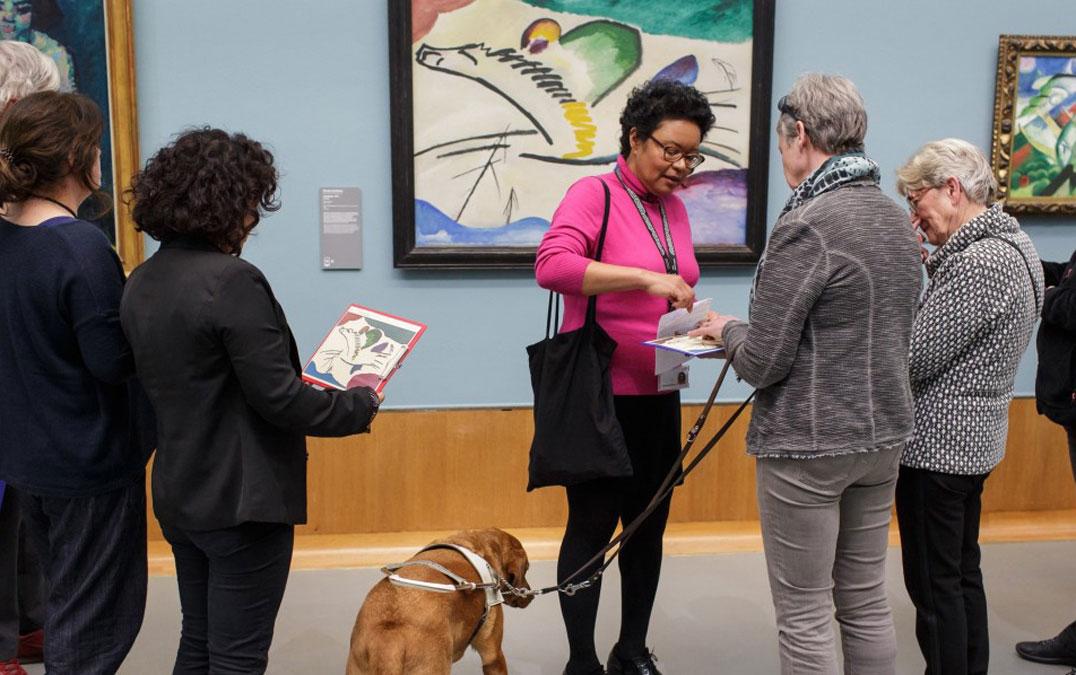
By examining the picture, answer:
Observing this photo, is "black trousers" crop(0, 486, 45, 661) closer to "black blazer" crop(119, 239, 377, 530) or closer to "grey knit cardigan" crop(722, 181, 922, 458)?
"black blazer" crop(119, 239, 377, 530)

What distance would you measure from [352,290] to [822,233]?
81.6 inches

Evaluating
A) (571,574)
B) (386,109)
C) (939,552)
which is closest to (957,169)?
(939,552)

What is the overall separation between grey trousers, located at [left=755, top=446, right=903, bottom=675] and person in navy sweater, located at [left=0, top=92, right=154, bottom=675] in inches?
53.1

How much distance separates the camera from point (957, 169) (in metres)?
2.16

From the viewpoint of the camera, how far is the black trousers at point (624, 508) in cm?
234

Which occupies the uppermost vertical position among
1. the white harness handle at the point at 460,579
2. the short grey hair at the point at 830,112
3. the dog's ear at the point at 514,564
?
the short grey hair at the point at 830,112

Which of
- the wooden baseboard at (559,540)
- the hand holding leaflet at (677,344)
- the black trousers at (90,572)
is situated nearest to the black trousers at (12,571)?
the black trousers at (90,572)

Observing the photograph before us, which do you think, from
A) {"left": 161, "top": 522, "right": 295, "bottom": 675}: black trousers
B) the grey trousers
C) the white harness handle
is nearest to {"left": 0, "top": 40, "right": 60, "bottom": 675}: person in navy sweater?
{"left": 161, "top": 522, "right": 295, "bottom": 675}: black trousers

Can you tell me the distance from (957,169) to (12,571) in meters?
2.61

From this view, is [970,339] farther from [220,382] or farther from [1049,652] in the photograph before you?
[220,382]

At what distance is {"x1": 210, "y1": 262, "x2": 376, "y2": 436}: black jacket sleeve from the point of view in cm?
166

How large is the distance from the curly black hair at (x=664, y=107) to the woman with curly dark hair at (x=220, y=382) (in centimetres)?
90

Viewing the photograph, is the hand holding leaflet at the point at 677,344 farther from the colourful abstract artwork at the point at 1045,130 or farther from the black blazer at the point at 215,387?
the colourful abstract artwork at the point at 1045,130

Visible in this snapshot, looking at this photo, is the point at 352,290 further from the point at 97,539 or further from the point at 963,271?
the point at 963,271
